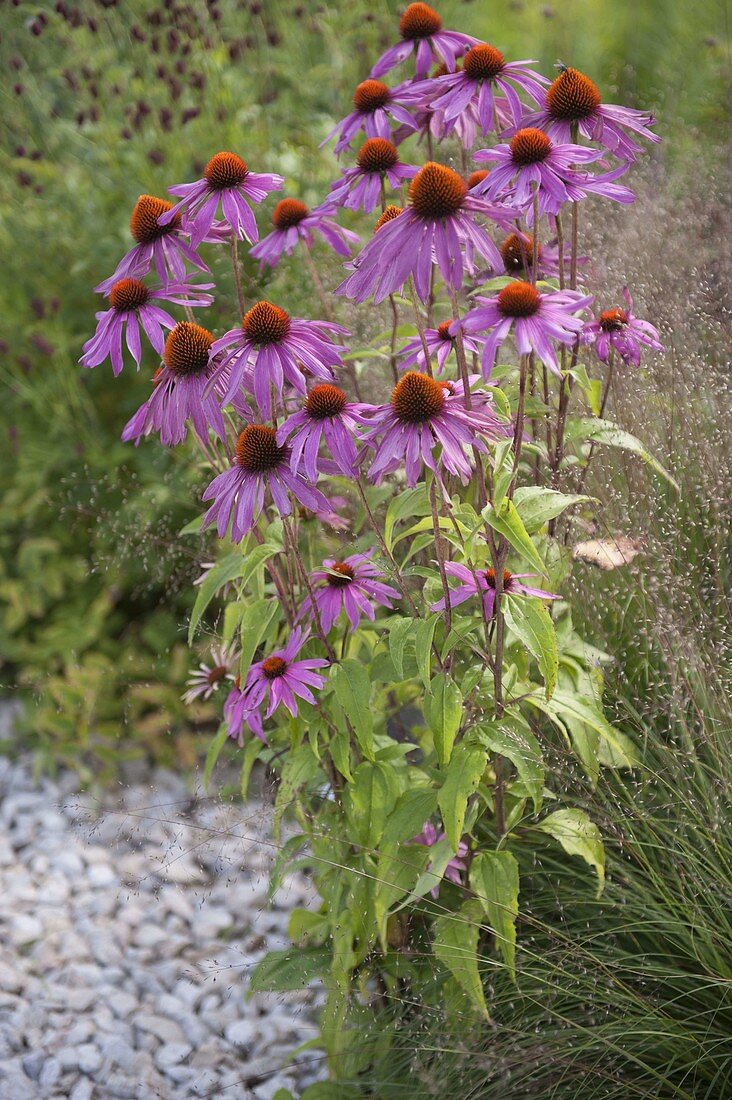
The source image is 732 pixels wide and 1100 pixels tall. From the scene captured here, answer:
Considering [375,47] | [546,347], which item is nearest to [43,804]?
[546,347]

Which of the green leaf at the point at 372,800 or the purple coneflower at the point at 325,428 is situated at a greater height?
the purple coneflower at the point at 325,428

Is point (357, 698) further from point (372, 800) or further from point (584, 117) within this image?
point (584, 117)

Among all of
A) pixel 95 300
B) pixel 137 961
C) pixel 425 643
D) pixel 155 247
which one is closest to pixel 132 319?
pixel 155 247

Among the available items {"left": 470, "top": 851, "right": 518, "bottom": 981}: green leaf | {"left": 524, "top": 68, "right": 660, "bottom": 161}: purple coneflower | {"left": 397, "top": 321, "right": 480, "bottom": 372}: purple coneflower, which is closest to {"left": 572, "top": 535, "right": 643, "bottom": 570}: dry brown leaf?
{"left": 397, "top": 321, "right": 480, "bottom": 372}: purple coneflower

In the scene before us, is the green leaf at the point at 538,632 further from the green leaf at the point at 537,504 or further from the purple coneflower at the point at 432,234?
the purple coneflower at the point at 432,234

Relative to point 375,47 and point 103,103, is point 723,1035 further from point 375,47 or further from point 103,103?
point 375,47

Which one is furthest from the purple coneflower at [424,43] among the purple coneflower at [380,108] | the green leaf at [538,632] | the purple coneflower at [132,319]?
the green leaf at [538,632]

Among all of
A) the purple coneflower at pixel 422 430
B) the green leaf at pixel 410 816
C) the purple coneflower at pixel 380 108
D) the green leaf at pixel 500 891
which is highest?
the purple coneflower at pixel 380 108
